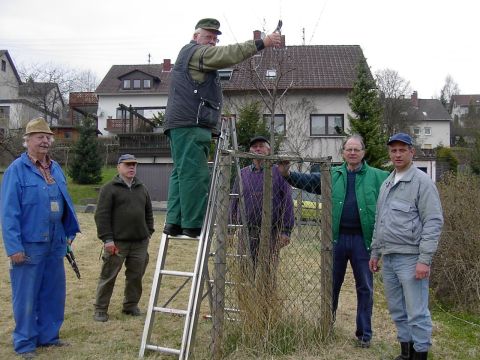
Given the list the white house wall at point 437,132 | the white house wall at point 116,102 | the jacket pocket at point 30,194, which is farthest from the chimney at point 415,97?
the jacket pocket at point 30,194

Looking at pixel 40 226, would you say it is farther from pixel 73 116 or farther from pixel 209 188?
pixel 73 116

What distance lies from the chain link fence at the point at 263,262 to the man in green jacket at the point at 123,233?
53.3 inches

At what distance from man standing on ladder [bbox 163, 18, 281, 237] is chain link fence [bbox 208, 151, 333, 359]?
21 centimetres

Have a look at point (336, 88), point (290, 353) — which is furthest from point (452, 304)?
point (336, 88)

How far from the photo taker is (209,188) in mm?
4547

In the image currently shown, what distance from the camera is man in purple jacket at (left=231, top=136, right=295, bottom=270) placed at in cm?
546

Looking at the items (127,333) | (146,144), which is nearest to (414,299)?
(127,333)

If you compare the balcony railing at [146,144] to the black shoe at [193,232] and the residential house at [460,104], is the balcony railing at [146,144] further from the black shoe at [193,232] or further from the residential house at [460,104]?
the residential house at [460,104]

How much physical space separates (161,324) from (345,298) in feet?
8.57

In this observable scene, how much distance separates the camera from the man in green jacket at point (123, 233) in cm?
607

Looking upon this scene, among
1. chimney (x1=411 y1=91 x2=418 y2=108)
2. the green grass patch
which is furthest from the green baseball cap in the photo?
chimney (x1=411 y1=91 x2=418 y2=108)

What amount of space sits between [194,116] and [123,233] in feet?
7.92

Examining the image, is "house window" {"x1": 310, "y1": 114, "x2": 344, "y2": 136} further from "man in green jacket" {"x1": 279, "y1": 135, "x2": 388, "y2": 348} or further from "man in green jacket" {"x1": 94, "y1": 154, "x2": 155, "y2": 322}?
"man in green jacket" {"x1": 279, "y1": 135, "x2": 388, "y2": 348}

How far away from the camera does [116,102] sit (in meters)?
38.5
